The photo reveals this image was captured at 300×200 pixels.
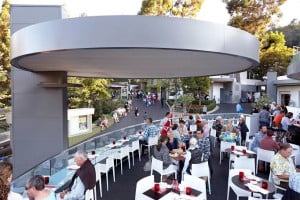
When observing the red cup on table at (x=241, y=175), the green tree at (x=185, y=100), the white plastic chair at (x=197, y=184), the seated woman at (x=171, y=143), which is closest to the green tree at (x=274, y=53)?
the green tree at (x=185, y=100)

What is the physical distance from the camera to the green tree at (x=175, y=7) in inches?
1053

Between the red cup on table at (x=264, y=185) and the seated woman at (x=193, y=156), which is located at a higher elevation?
the seated woman at (x=193, y=156)

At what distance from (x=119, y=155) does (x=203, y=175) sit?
2956 mm

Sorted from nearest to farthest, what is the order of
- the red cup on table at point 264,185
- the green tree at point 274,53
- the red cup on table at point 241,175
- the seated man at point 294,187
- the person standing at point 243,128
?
the seated man at point 294,187
the red cup on table at point 264,185
the red cup on table at point 241,175
the person standing at point 243,128
the green tree at point 274,53

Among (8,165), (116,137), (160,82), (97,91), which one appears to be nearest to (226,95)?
(160,82)

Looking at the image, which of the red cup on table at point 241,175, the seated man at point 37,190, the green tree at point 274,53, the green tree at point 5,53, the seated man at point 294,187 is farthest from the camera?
the green tree at point 274,53

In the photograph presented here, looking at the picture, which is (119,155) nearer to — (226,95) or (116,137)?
(116,137)

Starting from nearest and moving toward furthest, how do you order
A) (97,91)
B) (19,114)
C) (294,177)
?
(294,177) < (19,114) < (97,91)

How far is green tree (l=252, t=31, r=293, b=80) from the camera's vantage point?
3269 cm

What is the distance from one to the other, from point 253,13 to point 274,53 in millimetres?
6394

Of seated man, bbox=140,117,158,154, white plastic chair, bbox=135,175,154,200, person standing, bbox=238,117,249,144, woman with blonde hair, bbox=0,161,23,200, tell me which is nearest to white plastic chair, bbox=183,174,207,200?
white plastic chair, bbox=135,175,154,200

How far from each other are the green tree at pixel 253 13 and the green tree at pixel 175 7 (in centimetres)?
547

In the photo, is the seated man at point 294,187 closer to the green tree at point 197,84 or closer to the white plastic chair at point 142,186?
the white plastic chair at point 142,186

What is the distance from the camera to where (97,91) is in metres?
22.9
